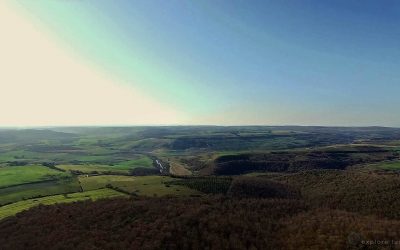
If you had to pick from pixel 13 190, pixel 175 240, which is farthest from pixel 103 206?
pixel 13 190

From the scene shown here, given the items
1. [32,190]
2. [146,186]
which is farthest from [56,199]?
[146,186]

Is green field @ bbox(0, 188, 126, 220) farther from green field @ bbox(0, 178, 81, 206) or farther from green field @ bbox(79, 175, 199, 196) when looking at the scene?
green field @ bbox(0, 178, 81, 206)

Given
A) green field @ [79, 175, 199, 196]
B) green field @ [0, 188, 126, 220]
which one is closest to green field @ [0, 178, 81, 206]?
green field @ [79, 175, 199, 196]

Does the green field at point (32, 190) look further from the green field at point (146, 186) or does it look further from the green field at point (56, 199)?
the green field at point (56, 199)

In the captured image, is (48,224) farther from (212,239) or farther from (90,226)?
(212,239)

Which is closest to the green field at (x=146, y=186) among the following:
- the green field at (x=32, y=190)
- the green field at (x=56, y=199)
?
the green field at (x=32, y=190)

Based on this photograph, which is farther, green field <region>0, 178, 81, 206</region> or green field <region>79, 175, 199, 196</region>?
green field <region>0, 178, 81, 206</region>
